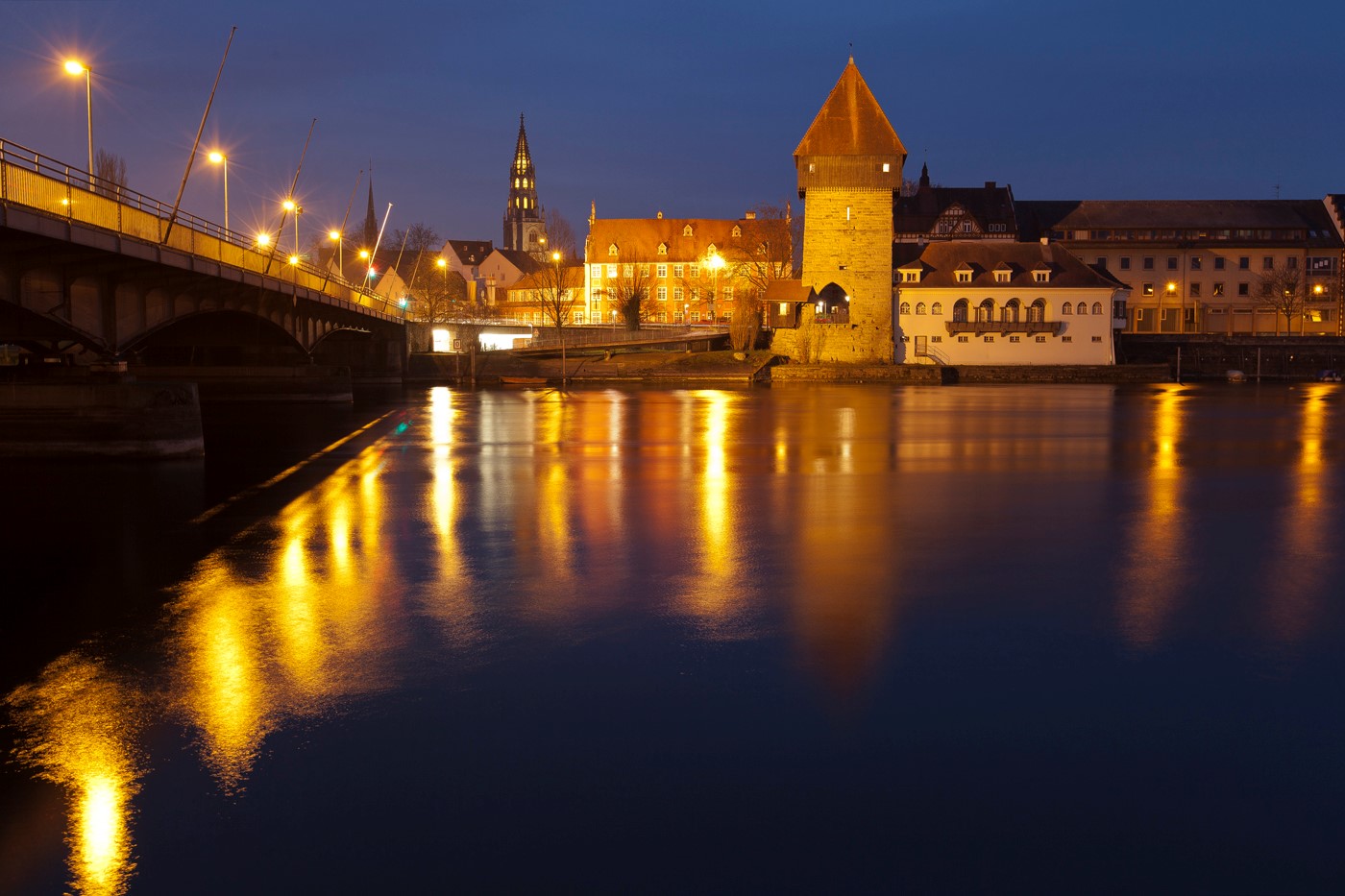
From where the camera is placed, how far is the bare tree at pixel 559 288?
137 metres

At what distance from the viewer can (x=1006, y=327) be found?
9306 centimetres

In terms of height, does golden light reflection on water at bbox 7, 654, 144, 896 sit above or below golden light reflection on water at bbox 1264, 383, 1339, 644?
below

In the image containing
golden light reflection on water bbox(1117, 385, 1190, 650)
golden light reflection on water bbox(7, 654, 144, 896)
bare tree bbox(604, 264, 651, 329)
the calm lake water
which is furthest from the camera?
bare tree bbox(604, 264, 651, 329)

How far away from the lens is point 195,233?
116 ft

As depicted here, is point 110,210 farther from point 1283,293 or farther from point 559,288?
point 1283,293

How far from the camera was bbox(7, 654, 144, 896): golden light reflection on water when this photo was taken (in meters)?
6.88

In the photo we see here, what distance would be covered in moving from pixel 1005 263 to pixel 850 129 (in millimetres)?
17013

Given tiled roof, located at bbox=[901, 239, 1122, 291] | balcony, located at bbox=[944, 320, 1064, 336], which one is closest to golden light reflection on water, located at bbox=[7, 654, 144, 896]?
balcony, located at bbox=[944, 320, 1064, 336]

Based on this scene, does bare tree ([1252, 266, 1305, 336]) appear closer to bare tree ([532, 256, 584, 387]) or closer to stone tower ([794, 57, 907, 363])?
stone tower ([794, 57, 907, 363])

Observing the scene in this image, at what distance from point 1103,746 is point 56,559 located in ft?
46.0

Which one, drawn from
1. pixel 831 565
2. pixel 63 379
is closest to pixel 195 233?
pixel 63 379

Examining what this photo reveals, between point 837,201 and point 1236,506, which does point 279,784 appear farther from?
point 837,201

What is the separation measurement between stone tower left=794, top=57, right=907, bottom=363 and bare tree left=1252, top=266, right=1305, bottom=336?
4369 cm

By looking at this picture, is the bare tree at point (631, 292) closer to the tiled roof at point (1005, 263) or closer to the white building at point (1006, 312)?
the white building at point (1006, 312)
